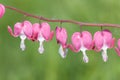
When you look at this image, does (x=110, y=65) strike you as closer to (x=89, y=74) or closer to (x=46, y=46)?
(x=89, y=74)

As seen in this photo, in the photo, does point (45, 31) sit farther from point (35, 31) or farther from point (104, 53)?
point (104, 53)

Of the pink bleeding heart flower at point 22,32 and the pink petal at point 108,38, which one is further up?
the pink bleeding heart flower at point 22,32

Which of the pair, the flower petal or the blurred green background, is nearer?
the flower petal

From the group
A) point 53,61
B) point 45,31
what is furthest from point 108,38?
point 53,61

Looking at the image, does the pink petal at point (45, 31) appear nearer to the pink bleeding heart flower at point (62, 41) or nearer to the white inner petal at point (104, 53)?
the pink bleeding heart flower at point (62, 41)

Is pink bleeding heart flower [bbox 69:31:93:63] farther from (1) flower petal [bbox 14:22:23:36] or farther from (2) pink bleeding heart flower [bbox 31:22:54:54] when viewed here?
(1) flower petal [bbox 14:22:23:36]

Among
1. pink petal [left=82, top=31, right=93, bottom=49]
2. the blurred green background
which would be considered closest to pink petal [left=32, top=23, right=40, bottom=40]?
pink petal [left=82, top=31, right=93, bottom=49]

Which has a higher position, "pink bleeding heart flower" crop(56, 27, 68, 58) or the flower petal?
the flower petal

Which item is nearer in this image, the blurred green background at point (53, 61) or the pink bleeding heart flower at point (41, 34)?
the pink bleeding heart flower at point (41, 34)

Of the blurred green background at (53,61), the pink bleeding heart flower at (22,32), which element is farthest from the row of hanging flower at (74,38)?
the blurred green background at (53,61)

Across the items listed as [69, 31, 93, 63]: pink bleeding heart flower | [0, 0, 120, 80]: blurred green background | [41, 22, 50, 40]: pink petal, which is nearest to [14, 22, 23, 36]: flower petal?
[41, 22, 50, 40]: pink petal

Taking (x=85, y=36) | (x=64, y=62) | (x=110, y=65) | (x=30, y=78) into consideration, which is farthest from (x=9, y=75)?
(x=85, y=36)
